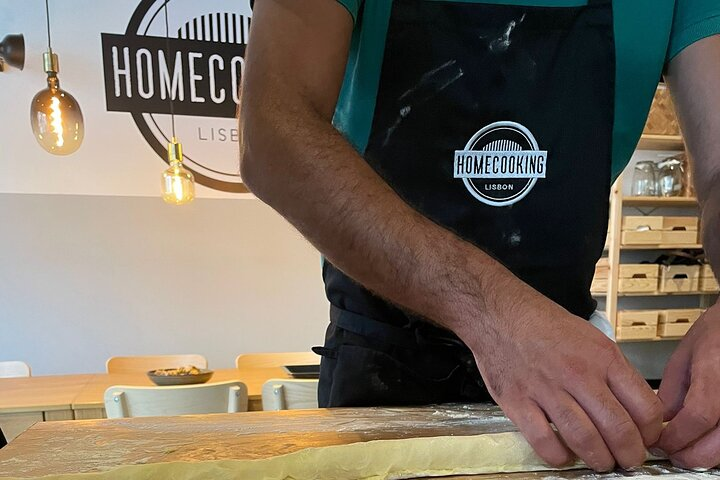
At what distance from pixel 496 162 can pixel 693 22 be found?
0.31 metres

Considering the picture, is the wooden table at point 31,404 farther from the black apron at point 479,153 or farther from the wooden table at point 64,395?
the black apron at point 479,153

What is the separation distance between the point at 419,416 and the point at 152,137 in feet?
7.42

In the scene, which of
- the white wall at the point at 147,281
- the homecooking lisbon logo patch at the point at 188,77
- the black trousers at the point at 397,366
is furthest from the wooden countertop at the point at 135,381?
the black trousers at the point at 397,366

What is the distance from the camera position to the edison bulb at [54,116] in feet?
5.66

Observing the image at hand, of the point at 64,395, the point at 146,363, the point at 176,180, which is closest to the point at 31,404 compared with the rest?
the point at 64,395

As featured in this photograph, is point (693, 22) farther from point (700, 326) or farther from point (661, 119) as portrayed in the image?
point (661, 119)

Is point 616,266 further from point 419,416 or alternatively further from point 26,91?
point 26,91

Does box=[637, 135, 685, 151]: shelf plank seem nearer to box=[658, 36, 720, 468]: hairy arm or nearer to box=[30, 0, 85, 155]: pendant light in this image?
box=[658, 36, 720, 468]: hairy arm

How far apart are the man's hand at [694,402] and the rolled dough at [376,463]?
3.8 inches

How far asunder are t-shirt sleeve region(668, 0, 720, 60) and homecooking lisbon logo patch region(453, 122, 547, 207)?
24 cm

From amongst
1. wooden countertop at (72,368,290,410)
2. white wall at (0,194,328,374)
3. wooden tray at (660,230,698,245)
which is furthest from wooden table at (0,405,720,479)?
wooden tray at (660,230,698,245)

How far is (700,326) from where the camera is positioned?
550 millimetres

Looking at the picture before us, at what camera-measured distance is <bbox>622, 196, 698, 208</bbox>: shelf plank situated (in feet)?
8.94

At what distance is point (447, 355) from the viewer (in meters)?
0.67
